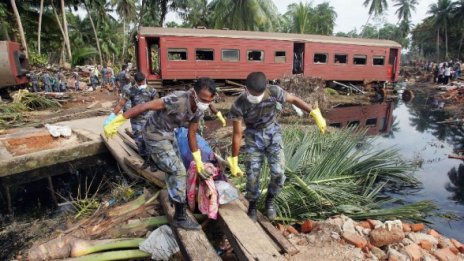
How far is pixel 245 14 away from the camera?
2305cm

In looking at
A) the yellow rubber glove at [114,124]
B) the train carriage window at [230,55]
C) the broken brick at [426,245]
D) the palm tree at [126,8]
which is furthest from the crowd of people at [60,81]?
the palm tree at [126,8]

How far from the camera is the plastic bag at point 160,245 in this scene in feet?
10.5

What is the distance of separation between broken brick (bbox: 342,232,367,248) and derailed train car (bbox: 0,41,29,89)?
13.1 m

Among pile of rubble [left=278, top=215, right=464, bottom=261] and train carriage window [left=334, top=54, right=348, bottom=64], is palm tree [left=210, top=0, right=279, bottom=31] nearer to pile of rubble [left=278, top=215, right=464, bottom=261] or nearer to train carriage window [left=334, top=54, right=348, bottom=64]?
train carriage window [left=334, top=54, right=348, bottom=64]

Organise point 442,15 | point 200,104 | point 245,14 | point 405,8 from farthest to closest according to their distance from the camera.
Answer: point 405,8, point 442,15, point 245,14, point 200,104

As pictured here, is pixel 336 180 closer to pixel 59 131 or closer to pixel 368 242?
pixel 368 242

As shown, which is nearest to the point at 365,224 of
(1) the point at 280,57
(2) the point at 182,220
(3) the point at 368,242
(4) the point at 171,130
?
(3) the point at 368,242

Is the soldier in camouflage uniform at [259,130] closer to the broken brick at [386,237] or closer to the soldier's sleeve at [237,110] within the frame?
the soldier's sleeve at [237,110]

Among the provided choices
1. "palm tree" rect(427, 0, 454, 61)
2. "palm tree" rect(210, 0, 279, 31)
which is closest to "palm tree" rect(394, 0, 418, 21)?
"palm tree" rect(427, 0, 454, 61)

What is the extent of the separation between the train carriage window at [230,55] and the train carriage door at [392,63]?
10.1 meters

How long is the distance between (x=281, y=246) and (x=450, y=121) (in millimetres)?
11232

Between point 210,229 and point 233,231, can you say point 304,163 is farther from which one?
point 233,231

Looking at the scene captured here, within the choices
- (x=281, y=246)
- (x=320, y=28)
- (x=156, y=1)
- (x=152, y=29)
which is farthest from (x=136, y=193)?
(x=320, y=28)

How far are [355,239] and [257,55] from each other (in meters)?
13.8
